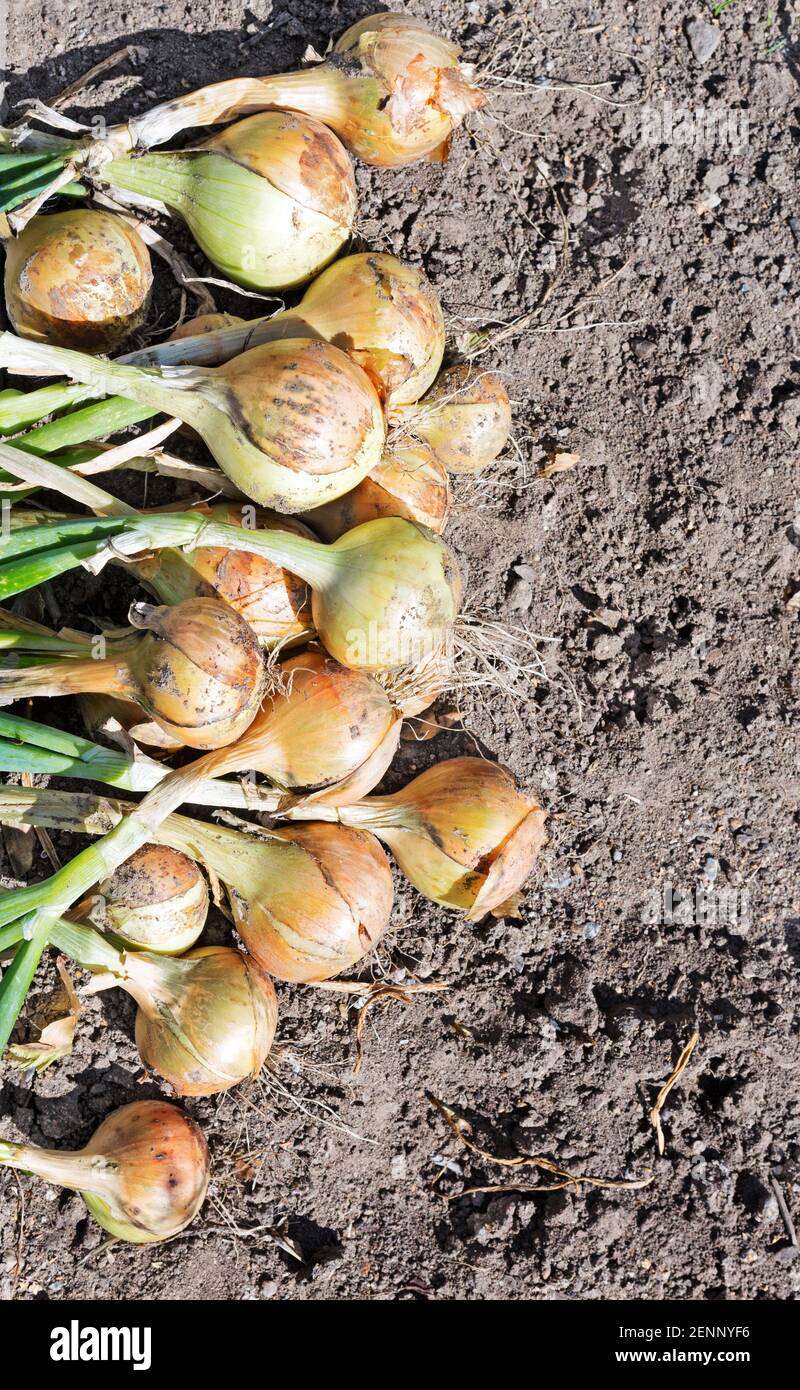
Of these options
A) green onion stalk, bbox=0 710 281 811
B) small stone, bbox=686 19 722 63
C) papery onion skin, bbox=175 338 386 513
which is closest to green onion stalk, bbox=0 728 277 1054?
green onion stalk, bbox=0 710 281 811

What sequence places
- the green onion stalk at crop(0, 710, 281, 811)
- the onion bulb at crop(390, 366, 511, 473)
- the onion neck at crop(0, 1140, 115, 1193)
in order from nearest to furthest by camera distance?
the green onion stalk at crop(0, 710, 281, 811) < the onion neck at crop(0, 1140, 115, 1193) < the onion bulb at crop(390, 366, 511, 473)

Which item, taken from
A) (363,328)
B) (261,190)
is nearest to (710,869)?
(363,328)

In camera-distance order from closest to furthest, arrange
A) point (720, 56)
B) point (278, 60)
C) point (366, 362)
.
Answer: point (366, 362)
point (278, 60)
point (720, 56)

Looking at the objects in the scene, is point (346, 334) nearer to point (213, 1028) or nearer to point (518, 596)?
point (518, 596)

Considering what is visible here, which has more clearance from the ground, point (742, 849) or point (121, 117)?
point (121, 117)

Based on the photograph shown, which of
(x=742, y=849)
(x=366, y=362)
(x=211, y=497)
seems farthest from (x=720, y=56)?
(x=742, y=849)

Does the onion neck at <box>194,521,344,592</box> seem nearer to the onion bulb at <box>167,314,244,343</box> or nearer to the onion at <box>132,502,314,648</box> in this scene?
the onion at <box>132,502,314,648</box>
